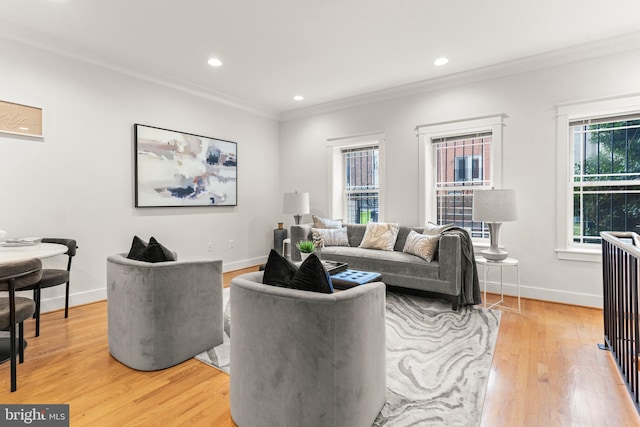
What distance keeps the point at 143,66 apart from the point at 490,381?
461 centimetres

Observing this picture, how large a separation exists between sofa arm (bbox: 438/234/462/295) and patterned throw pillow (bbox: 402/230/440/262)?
0.51 ft

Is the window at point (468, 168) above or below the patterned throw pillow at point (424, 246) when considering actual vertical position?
above

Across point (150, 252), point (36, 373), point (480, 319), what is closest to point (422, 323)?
point (480, 319)

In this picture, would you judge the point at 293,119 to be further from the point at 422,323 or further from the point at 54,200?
the point at 422,323

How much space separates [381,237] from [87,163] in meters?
3.48

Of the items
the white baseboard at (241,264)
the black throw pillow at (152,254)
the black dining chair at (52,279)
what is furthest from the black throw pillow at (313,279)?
the white baseboard at (241,264)

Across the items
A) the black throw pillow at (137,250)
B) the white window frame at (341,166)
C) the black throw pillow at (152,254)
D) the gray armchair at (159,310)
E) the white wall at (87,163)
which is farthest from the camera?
A: the white window frame at (341,166)

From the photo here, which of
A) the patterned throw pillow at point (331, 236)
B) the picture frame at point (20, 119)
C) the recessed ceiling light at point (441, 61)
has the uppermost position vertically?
the recessed ceiling light at point (441, 61)

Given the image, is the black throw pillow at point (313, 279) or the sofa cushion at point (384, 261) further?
the sofa cushion at point (384, 261)

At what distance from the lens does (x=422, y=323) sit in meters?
3.11

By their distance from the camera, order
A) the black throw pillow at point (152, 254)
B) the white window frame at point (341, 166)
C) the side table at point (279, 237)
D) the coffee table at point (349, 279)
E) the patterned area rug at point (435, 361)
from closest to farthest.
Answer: the patterned area rug at point (435, 361), the black throw pillow at point (152, 254), the coffee table at point (349, 279), the white window frame at point (341, 166), the side table at point (279, 237)

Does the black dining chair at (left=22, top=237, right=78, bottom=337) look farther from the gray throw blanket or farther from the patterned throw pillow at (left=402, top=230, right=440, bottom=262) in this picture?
the gray throw blanket

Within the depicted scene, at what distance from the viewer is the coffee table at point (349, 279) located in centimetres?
272

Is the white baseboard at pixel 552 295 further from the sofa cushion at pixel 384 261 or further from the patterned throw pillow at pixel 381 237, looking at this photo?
the patterned throw pillow at pixel 381 237
